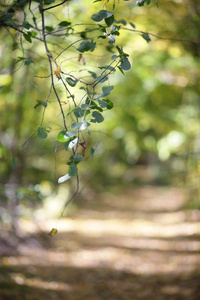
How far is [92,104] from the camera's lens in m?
1.41

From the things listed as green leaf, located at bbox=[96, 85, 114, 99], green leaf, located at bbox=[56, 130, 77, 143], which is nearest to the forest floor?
green leaf, located at bbox=[56, 130, 77, 143]

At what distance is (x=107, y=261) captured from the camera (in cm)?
562

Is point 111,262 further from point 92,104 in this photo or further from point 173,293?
point 92,104

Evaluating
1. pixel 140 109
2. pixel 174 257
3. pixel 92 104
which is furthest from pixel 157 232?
pixel 92 104

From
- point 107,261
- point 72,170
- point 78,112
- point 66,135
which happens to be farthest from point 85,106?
point 107,261

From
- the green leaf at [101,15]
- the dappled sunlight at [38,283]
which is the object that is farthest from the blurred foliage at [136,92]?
the green leaf at [101,15]

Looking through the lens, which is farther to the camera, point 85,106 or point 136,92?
point 136,92

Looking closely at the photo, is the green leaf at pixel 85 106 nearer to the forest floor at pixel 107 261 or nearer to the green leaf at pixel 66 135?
the green leaf at pixel 66 135

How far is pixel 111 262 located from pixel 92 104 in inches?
184

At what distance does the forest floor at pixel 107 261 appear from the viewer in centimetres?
423

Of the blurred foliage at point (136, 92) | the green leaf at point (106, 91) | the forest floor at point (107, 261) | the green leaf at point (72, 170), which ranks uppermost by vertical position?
the blurred foliage at point (136, 92)

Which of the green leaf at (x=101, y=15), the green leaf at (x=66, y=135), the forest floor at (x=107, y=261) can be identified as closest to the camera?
the green leaf at (x=66, y=135)

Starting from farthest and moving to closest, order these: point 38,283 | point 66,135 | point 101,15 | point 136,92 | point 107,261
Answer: point 136,92 < point 107,261 < point 38,283 < point 101,15 < point 66,135

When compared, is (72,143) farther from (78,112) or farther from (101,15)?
(101,15)
